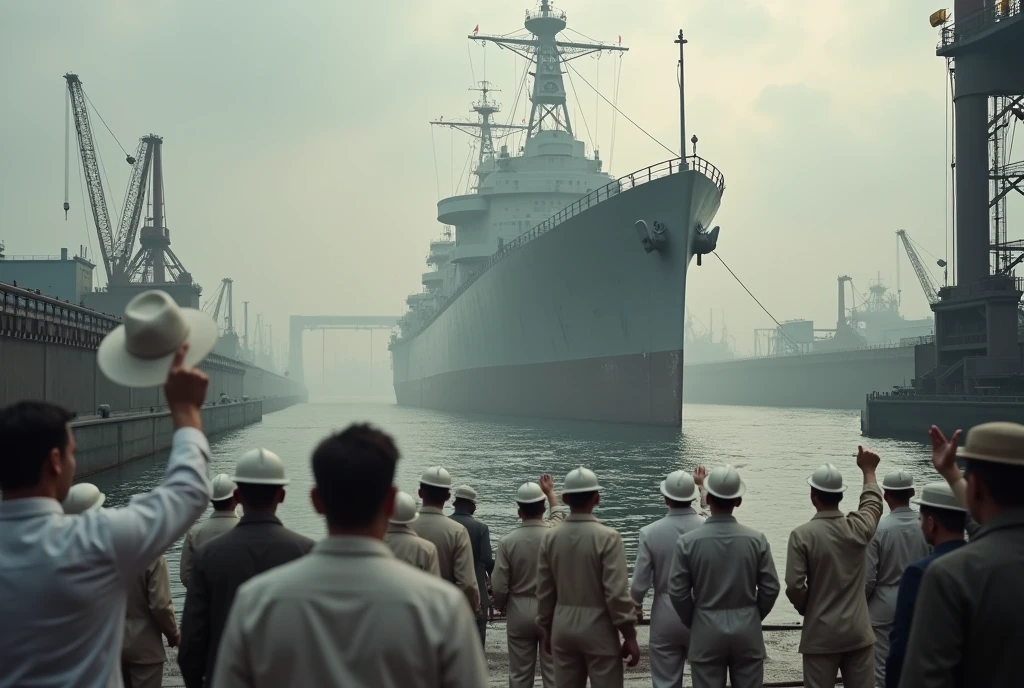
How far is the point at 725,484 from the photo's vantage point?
4113mm

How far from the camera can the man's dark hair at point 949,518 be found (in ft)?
10.6

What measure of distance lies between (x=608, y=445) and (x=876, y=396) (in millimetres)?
12097

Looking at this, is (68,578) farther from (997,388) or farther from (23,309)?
(997,388)

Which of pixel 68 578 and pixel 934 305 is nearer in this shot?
pixel 68 578

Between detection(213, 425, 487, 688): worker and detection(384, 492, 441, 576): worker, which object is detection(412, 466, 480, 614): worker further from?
detection(213, 425, 487, 688): worker

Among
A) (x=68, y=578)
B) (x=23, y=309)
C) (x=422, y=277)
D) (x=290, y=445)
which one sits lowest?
(x=290, y=445)

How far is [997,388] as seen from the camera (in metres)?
27.6

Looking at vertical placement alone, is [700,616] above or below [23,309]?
below

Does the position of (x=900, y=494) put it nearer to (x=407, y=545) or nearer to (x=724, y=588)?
(x=724, y=588)

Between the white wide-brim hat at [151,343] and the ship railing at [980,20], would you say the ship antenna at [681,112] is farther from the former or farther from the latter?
the white wide-brim hat at [151,343]

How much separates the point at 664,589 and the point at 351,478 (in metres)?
2.94

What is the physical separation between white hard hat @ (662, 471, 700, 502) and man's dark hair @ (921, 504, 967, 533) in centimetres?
147

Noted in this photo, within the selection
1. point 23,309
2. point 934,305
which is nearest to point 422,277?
point 934,305

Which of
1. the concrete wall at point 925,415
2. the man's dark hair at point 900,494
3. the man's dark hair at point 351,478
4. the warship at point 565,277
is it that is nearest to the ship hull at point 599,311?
the warship at point 565,277
